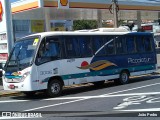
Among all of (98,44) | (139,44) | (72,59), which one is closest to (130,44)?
(139,44)

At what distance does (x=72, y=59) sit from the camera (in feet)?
50.2

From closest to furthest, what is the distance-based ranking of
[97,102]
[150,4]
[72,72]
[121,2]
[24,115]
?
[24,115], [97,102], [72,72], [121,2], [150,4]

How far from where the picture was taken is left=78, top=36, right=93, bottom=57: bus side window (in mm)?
15888

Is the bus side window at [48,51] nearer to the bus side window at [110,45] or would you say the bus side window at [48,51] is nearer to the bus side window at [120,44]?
the bus side window at [110,45]

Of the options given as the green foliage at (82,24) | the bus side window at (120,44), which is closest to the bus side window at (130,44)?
the bus side window at (120,44)

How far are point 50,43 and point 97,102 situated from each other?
3588 millimetres

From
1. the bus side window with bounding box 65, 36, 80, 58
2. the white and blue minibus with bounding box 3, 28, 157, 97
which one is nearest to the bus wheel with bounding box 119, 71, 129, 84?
the white and blue minibus with bounding box 3, 28, 157, 97

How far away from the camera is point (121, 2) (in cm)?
3114

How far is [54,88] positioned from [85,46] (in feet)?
8.70

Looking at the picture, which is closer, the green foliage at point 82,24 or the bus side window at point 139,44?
the bus side window at point 139,44

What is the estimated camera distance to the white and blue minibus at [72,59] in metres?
13.9

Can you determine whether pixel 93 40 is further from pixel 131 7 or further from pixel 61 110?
pixel 131 7

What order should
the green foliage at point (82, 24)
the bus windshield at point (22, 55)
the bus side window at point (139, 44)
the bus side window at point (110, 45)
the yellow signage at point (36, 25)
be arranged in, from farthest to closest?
the green foliage at point (82, 24) < the yellow signage at point (36, 25) < the bus side window at point (139, 44) < the bus side window at point (110, 45) < the bus windshield at point (22, 55)

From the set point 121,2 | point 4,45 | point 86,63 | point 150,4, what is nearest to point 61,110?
point 86,63
